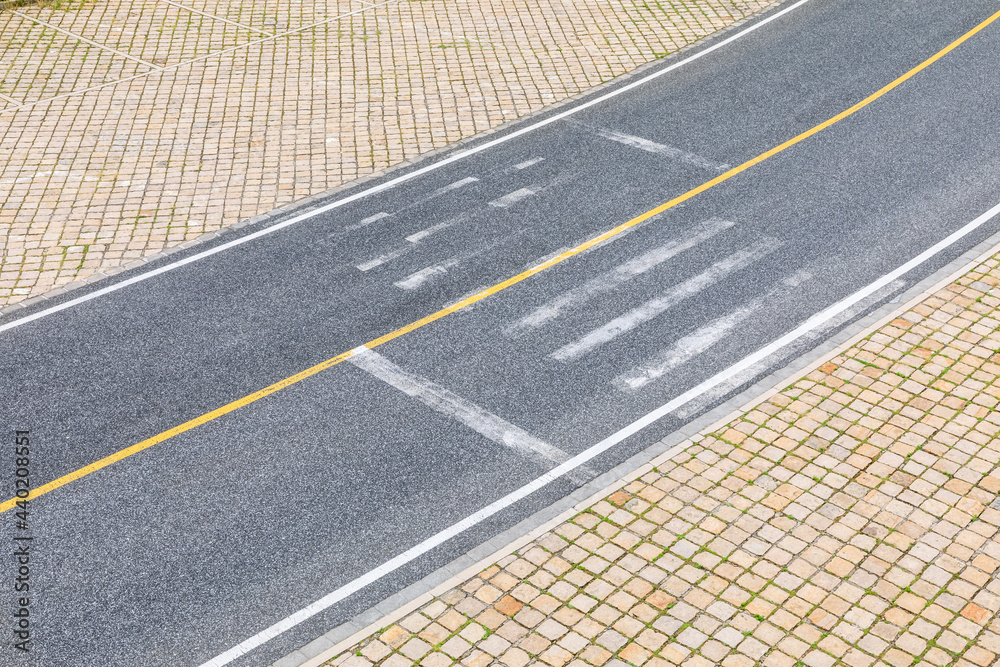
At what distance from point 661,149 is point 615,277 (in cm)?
372

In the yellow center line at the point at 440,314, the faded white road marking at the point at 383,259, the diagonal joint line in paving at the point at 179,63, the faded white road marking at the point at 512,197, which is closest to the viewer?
the yellow center line at the point at 440,314

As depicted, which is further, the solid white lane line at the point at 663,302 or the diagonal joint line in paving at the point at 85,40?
the diagonal joint line in paving at the point at 85,40

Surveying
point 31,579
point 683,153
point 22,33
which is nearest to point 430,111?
point 683,153

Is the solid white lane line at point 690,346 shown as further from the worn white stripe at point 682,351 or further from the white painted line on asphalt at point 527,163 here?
the white painted line on asphalt at point 527,163

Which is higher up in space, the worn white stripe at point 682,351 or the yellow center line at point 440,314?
the yellow center line at point 440,314

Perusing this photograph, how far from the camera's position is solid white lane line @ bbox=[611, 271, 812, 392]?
11.2 metres

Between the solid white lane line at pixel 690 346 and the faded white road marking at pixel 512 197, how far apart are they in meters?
3.68

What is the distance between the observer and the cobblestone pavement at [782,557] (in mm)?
8086

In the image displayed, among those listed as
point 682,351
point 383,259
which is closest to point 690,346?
point 682,351

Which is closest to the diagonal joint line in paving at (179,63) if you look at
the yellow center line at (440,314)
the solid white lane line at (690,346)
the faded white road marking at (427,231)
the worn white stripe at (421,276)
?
the faded white road marking at (427,231)

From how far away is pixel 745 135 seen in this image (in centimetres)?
1616

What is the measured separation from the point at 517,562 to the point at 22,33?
657 inches

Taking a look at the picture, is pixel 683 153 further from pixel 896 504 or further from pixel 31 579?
pixel 31 579

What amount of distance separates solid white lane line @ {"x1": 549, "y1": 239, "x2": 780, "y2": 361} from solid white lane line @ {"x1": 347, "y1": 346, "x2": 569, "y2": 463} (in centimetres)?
123
